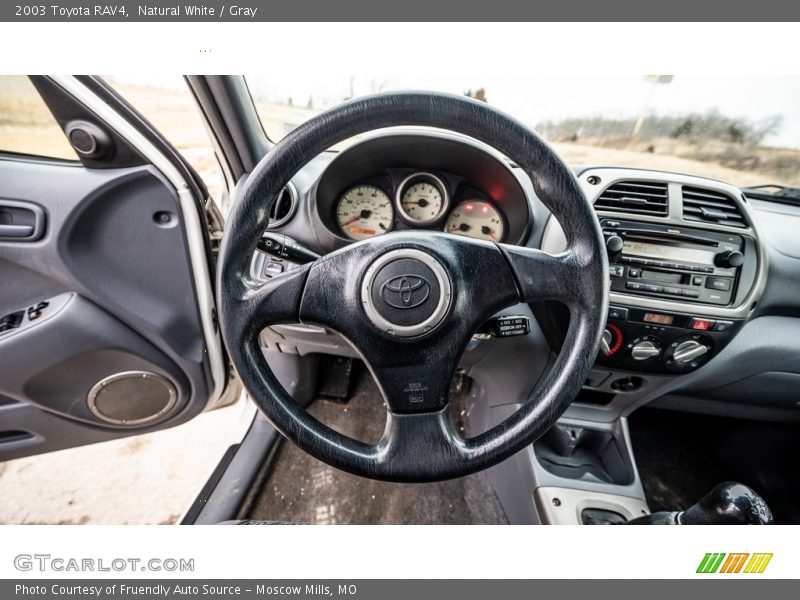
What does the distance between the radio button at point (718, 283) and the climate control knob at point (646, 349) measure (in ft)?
0.71

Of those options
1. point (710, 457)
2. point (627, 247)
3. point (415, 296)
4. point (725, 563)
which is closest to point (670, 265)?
point (627, 247)

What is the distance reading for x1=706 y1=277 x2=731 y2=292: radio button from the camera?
1.06 m

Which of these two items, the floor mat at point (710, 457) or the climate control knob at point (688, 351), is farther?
the floor mat at point (710, 457)

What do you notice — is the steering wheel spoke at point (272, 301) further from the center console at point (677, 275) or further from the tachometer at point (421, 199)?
the center console at point (677, 275)

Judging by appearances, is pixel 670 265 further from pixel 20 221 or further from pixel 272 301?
pixel 20 221

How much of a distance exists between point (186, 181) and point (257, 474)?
1.13 meters

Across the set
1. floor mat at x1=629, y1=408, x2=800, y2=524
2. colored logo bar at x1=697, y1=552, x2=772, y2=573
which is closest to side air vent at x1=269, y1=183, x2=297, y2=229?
colored logo bar at x1=697, y1=552, x2=772, y2=573

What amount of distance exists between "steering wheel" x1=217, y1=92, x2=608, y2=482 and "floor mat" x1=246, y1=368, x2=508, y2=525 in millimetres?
895

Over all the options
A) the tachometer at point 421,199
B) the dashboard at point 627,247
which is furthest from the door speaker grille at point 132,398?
the tachometer at point 421,199

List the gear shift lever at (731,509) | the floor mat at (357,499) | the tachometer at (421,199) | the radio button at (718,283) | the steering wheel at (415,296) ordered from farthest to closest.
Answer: the floor mat at (357,499)
the tachometer at (421,199)
the radio button at (718,283)
the gear shift lever at (731,509)
the steering wheel at (415,296)

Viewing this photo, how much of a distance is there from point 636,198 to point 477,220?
46cm

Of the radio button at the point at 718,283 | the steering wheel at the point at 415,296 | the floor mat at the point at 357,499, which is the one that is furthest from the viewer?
the floor mat at the point at 357,499

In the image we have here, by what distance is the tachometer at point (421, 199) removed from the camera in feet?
3.92

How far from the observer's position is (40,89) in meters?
0.93
